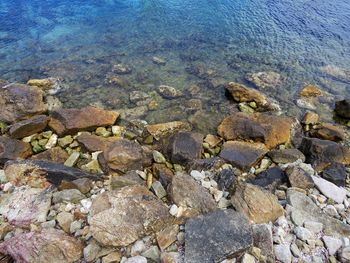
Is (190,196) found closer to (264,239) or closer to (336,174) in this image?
(264,239)

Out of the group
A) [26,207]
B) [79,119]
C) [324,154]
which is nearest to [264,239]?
[324,154]

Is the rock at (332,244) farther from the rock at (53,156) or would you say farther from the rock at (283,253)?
the rock at (53,156)

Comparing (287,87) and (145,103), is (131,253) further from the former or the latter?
(287,87)

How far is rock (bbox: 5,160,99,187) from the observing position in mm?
5959

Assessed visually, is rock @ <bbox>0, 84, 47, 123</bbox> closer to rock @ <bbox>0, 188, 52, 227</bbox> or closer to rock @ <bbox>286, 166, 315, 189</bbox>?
rock @ <bbox>0, 188, 52, 227</bbox>

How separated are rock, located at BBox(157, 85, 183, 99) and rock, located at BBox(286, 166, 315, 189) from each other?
4.51m

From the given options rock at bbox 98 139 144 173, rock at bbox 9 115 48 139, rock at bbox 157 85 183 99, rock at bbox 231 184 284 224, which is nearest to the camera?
rock at bbox 231 184 284 224

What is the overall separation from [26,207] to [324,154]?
6.45 metres

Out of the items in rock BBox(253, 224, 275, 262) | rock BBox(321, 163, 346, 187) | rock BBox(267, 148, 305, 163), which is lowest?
rock BBox(267, 148, 305, 163)

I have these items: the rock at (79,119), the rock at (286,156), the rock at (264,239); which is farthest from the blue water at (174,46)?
the rock at (264,239)

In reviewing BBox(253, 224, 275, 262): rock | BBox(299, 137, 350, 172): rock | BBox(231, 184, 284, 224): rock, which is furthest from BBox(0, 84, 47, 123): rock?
BBox(299, 137, 350, 172): rock

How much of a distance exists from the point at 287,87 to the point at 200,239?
756 centimetres

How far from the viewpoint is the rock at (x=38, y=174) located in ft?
19.6

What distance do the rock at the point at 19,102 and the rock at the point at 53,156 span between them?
1735 mm
